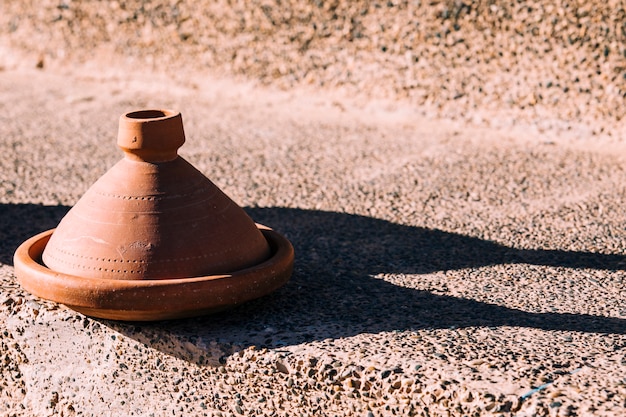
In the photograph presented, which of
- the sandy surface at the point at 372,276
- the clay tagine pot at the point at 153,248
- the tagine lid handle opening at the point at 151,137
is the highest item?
Answer: the tagine lid handle opening at the point at 151,137

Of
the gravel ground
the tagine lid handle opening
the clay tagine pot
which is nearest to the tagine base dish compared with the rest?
the clay tagine pot

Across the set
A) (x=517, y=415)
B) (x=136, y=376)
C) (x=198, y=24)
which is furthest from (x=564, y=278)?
(x=198, y=24)

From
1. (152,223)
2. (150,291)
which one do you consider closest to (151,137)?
(152,223)

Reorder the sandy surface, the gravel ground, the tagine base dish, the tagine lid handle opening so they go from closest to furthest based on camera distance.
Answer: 1. the sandy surface
2. the tagine base dish
3. the tagine lid handle opening
4. the gravel ground

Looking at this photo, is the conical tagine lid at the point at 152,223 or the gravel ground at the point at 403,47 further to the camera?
the gravel ground at the point at 403,47

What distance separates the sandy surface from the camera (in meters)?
2.04

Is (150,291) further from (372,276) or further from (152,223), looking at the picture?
(372,276)

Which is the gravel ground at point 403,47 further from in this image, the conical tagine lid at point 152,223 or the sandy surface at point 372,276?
the conical tagine lid at point 152,223

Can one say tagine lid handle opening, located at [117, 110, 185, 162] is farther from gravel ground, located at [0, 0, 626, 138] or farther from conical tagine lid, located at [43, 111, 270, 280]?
gravel ground, located at [0, 0, 626, 138]

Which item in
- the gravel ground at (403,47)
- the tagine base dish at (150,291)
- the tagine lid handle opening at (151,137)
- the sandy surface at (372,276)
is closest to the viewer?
the sandy surface at (372,276)

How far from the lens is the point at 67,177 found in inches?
147

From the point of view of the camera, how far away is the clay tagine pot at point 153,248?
2189 millimetres

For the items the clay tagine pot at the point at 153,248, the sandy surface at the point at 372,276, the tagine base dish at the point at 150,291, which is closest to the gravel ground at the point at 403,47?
the sandy surface at the point at 372,276

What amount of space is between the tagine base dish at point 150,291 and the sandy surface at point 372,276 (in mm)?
77
